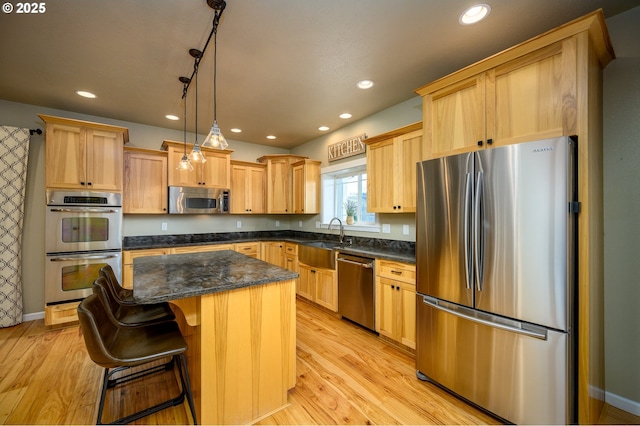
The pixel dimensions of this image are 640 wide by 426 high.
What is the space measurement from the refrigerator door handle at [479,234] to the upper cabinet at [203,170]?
3736 mm

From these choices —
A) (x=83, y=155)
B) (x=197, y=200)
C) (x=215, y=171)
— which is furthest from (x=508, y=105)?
(x=83, y=155)

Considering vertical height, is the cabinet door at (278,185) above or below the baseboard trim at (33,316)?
above

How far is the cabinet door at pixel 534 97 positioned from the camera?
156 cm

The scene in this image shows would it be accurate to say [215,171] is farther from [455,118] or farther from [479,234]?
[479,234]

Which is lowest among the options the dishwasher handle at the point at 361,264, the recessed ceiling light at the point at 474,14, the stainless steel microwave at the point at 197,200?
the dishwasher handle at the point at 361,264

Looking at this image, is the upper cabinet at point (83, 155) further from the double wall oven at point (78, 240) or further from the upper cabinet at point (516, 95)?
the upper cabinet at point (516, 95)

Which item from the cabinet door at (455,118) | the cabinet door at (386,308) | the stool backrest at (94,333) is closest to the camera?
the stool backrest at (94,333)

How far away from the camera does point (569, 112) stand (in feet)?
5.09

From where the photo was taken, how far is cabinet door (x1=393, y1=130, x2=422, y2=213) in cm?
282

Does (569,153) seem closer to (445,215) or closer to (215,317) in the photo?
(445,215)

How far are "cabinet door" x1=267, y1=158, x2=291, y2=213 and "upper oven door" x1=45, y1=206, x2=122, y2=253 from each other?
2.29m

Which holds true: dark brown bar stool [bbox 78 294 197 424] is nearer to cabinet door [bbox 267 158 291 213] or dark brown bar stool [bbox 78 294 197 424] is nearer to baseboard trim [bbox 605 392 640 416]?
baseboard trim [bbox 605 392 640 416]

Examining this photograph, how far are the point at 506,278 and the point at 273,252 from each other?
3.63 meters

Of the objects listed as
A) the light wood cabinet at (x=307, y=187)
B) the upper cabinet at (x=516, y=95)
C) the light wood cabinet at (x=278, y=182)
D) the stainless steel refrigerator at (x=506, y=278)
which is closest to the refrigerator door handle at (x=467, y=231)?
the stainless steel refrigerator at (x=506, y=278)
